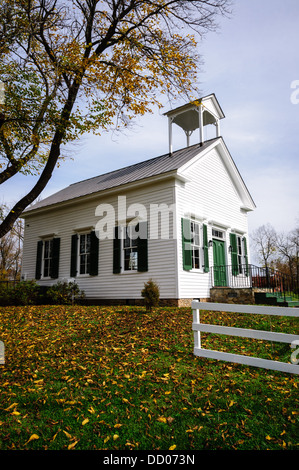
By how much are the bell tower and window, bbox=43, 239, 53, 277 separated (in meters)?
→ 7.46

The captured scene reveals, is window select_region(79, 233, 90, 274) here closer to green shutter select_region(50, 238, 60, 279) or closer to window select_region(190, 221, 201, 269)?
green shutter select_region(50, 238, 60, 279)

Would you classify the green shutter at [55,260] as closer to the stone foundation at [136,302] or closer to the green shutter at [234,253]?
the stone foundation at [136,302]

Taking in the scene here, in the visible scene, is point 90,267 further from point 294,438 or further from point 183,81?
point 294,438

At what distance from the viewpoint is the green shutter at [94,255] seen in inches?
525

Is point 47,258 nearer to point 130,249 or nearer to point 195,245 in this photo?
point 130,249

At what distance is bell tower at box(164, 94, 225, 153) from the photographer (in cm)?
1379

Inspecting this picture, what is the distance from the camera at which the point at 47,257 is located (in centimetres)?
1577

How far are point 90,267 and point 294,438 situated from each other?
11010mm

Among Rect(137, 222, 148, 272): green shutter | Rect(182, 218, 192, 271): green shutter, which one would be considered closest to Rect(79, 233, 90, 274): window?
Rect(137, 222, 148, 272): green shutter

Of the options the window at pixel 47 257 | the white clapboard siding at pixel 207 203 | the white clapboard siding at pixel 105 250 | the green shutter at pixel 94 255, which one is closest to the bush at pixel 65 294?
the white clapboard siding at pixel 105 250

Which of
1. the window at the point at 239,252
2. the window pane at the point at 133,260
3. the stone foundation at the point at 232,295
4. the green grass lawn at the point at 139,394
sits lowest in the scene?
the green grass lawn at the point at 139,394

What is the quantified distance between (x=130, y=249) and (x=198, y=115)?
7.09 m

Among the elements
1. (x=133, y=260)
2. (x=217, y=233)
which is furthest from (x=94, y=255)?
(x=217, y=233)

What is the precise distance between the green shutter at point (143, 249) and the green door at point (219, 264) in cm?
325
